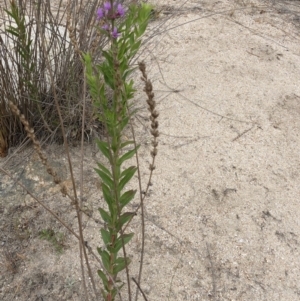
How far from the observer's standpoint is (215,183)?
1722mm

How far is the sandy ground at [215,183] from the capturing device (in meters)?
1.38

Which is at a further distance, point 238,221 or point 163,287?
point 238,221

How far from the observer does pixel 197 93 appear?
2.20 metres

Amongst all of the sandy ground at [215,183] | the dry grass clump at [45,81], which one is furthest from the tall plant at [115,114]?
the dry grass clump at [45,81]

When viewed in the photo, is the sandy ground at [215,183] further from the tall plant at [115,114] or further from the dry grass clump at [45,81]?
the tall plant at [115,114]

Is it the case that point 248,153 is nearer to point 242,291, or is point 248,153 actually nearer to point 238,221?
point 238,221

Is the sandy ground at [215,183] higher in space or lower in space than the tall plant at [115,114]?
lower

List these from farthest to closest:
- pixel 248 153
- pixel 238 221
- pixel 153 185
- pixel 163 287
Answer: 1. pixel 248 153
2. pixel 153 185
3. pixel 238 221
4. pixel 163 287

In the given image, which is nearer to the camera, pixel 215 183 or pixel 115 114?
pixel 115 114

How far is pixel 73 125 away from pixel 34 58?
331 millimetres

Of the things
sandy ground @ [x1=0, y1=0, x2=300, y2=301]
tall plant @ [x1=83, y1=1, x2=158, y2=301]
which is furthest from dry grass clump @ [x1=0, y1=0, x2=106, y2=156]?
tall plant @ [x1=83, y1=1, x2=158, y2=301]

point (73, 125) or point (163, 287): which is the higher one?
point (73, 125)

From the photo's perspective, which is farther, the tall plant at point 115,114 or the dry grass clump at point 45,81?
the dry grass clump at point 45,81

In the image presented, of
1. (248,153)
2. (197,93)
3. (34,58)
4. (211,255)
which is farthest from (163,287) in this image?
(197,93)
